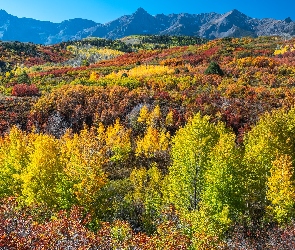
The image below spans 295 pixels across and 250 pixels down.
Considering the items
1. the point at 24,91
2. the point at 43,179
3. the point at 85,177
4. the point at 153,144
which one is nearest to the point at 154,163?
the point at 85,177

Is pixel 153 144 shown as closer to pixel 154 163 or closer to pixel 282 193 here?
pixel 154 163

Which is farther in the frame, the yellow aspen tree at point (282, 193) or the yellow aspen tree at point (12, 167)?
the yellow aspen tree at point (12, 167)

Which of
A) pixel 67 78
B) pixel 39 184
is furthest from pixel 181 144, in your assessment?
pixel 67 78

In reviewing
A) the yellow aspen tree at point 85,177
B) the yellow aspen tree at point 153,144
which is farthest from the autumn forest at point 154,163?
the yellow aspen tree at point 153,144

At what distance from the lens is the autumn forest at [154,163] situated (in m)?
17.6

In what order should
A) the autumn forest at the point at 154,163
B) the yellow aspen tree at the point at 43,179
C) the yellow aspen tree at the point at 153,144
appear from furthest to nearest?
the yellow aspen tree at the point at 153,144 < the yellow aspen tree at the point at 43,179 < the autumn forest at the point at 154,163

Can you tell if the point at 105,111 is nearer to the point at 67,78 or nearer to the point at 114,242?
the point at 67,78

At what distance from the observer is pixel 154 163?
34.9 meters

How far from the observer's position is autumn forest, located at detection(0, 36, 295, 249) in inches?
691

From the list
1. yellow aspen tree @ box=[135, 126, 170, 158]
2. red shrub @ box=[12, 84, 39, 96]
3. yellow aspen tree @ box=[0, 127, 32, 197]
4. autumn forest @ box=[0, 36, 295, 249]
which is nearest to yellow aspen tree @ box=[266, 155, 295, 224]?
autumn forest @ box=[0, 36, 295, 249]

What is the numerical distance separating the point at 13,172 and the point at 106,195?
11088 millimetres

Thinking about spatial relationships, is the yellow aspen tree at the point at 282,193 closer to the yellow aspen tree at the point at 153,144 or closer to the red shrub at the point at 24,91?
the yellow aspen tree at the point at 153,144

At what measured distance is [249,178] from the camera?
91.1ft

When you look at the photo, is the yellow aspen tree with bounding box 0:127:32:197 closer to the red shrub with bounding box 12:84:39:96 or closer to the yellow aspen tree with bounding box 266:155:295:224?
the yellow aspen tree with bounding box 266:155:295:224
